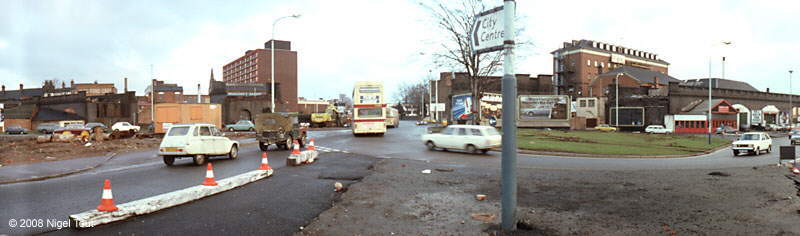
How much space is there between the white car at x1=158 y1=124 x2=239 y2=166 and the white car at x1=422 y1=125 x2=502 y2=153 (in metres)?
10.8

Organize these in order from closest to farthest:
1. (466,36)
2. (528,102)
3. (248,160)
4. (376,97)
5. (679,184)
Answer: (679,184), (248,160), (376,97), (466,36), (528,102)

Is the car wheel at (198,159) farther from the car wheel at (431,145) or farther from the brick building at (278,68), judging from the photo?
the brick building at (278,68)

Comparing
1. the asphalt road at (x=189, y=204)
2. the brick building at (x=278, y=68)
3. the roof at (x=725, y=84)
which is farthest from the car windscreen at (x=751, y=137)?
the brick building at (x=278, y=68)

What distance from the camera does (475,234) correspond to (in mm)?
6023

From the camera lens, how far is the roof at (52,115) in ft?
195

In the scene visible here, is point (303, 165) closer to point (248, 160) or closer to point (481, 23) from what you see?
point (248, 160)

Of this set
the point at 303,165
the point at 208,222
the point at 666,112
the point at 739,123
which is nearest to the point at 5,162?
the point at 303,165

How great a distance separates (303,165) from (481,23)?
31.2 feet

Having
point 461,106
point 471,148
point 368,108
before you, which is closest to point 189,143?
point 471,148

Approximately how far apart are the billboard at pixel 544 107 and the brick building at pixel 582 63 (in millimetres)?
38647

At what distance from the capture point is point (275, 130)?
21.4 metres

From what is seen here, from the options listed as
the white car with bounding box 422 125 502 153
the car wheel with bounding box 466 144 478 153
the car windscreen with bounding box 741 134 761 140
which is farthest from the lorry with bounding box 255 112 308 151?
the car windscreen with bounding box 741 134 761 140

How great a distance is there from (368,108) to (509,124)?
2691 centimetres

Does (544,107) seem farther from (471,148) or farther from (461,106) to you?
(471,148)
